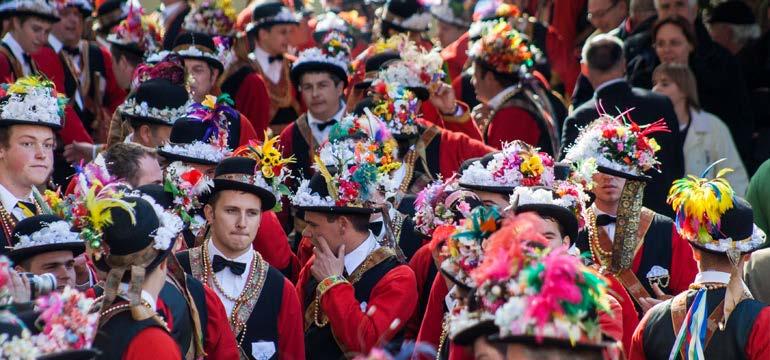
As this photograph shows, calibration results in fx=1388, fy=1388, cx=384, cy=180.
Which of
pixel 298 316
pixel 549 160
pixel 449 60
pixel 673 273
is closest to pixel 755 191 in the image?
pixel 673 273

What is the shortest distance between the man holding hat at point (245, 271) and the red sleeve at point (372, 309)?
0.21m

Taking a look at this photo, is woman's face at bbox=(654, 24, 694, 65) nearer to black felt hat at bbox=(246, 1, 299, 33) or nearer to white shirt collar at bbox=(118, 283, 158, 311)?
black felt hat at bbox=(246, 1, 299, 33)

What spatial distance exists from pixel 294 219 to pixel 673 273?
A: 3015mm

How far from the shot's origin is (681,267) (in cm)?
823

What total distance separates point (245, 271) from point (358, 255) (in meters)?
0.70

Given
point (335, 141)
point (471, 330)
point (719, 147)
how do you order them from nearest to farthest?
point (471, 330)
point (335, 141)
point (719, 147)

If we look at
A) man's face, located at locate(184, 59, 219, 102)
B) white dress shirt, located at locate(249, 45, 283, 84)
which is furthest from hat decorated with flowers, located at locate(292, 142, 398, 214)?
white dress shirt, located at locate(249, 45, 283, 84)

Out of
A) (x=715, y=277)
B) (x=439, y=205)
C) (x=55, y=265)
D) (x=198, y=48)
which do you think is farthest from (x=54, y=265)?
(x=198, y=48)

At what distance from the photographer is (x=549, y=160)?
7.99m

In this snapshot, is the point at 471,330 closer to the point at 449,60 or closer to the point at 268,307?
the point at 268,307

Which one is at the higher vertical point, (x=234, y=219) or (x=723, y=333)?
(x=234, y=219)

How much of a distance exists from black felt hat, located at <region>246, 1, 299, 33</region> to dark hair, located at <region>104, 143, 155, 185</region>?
4.34m

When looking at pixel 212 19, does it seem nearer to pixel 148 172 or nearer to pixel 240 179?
pixel 148 172

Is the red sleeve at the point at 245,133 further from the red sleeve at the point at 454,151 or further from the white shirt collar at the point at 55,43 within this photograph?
the white shirt collar at the point at 55,43
